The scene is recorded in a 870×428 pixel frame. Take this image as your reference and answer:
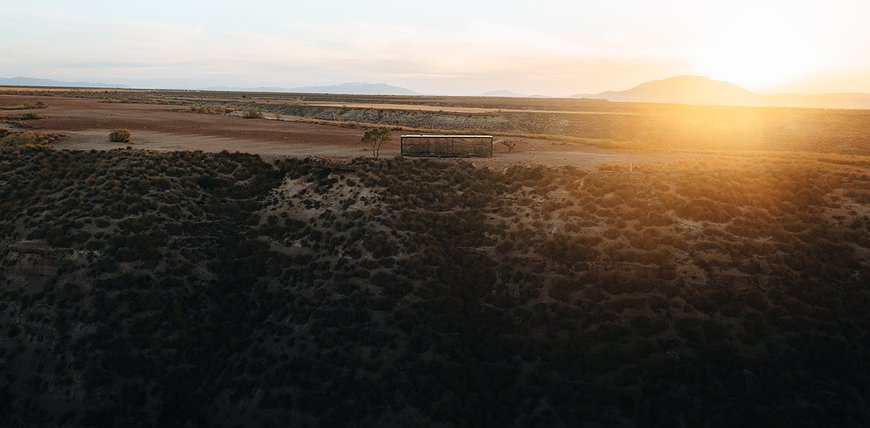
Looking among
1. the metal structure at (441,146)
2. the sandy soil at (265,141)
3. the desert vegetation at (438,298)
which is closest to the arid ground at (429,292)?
the desert vegetation at (438,298)

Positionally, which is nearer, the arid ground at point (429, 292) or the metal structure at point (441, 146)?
Result: the arid ground at point (429, 292)

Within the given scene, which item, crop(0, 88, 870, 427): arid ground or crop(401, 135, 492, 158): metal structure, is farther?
crop(401, 135, 492, 158): metal structure

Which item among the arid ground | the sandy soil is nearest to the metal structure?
the sandy soil

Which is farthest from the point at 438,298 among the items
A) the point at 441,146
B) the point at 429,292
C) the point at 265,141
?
the point at 265,141

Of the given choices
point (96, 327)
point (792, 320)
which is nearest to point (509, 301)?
point (792, 320)

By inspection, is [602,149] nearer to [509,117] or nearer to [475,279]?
[475,279]

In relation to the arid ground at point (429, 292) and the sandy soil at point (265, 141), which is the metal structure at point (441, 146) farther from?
the arid ground at point (429, 292)

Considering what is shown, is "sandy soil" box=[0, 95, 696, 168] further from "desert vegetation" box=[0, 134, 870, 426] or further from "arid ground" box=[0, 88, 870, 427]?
"desert vegetation" box=[0, 134, 870, 426]
